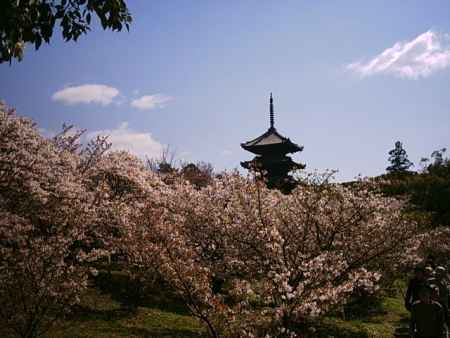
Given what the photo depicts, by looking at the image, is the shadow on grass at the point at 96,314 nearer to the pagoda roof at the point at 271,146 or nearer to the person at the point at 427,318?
the person at the point at 427,318

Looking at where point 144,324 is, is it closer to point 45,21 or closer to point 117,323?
point 117,323

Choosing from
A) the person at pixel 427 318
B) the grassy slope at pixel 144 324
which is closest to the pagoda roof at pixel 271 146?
the grassy slope at pixel 144 324

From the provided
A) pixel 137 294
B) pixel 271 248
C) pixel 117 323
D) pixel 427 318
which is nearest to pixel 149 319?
pixel 117 323

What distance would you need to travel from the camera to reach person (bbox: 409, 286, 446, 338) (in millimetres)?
7031

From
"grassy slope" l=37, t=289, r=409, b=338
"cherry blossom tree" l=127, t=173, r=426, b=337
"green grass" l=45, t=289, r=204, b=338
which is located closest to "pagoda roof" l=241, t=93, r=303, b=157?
"cherry blossom tree" l=127, t=173, r=426, b=337

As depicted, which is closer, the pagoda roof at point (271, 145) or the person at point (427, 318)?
the person at point (427, 318)

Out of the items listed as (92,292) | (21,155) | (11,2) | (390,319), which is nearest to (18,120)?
(21,155)

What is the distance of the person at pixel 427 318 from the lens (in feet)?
23.1

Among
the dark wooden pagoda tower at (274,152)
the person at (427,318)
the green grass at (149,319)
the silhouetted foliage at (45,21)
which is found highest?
the dark wooden pagoda tower at (274,152)

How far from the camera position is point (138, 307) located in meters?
14.1

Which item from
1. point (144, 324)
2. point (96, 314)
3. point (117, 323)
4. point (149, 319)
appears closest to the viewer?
point (117, 323)

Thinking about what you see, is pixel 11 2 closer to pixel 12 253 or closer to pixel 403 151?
pixel 12 253

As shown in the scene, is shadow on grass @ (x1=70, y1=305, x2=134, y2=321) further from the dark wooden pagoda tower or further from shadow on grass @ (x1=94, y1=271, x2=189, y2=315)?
the dark wooden pagoda tower

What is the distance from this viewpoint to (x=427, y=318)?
279 inches
